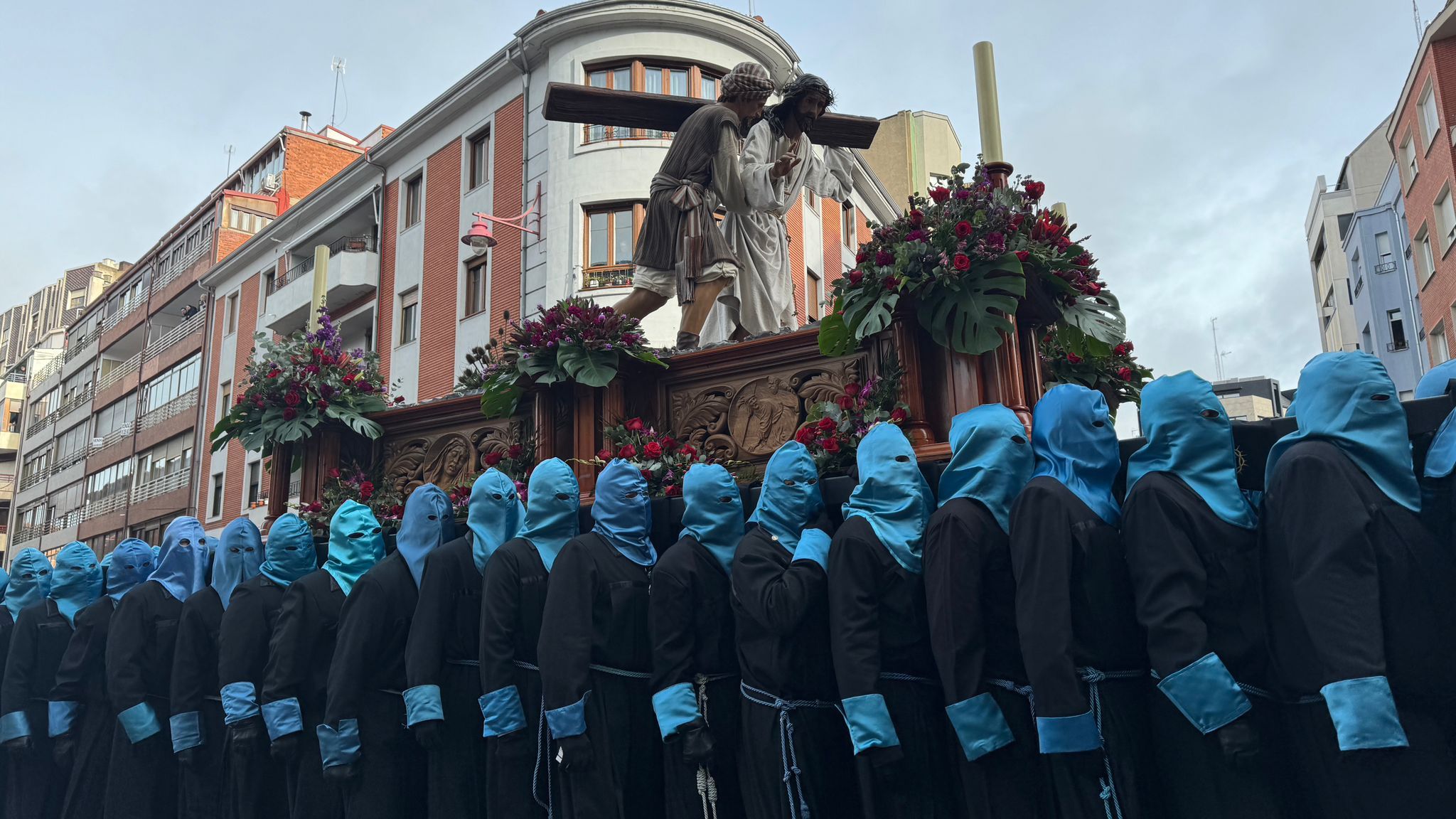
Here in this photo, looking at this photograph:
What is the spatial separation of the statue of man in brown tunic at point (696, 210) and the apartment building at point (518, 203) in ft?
38.3

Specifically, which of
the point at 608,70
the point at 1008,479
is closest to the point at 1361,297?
the point at 608,70

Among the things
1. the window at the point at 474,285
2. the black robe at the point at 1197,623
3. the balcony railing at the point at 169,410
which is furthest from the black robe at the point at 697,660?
the balcony railing at the point at 169,410

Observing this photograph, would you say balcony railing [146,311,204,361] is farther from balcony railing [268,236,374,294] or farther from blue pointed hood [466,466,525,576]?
blue pointed hood [466,466,525,576]

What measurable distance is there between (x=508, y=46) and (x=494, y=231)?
4.00 meters

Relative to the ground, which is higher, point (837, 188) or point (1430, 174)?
point (1430, 174)

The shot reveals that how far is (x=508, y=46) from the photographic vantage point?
24141 mm

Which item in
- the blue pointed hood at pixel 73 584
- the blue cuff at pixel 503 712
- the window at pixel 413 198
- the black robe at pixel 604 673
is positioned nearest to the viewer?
the black robe at pixel 604 673

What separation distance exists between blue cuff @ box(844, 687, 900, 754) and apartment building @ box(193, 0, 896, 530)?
51.9 ft

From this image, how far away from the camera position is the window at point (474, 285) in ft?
82.0

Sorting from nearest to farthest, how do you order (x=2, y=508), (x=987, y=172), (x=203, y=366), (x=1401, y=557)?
(x=1401, y=557), (x=987, y=172), (x=203, y=366), (x=2, y=508)

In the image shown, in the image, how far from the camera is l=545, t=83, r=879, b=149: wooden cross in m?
8.08

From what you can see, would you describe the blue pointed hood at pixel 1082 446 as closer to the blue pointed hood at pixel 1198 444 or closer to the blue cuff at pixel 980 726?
the blue pointed hood at pixel 1198 444

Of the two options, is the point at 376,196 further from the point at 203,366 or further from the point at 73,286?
the point at 73,286

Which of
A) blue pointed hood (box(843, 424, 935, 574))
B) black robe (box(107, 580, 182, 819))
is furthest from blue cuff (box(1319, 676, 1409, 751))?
black robe (box(107, 580, 182, 819))
